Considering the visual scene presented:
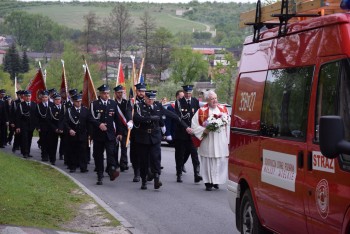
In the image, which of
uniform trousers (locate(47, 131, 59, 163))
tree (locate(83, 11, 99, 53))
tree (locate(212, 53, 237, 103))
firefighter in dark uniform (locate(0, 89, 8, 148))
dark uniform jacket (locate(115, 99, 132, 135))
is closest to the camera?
dark uniform jacket (locate(115, 99, 132, 135))

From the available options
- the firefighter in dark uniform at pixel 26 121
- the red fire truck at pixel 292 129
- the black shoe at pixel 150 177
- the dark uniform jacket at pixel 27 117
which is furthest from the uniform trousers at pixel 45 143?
the red fire truck at pixel 292 129

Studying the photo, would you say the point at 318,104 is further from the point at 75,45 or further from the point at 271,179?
the point at 75,45

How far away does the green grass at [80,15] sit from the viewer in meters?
164

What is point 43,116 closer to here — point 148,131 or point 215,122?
point 148,131

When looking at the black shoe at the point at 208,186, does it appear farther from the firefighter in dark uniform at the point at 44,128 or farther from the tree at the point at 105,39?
the tree at the point at 105,39

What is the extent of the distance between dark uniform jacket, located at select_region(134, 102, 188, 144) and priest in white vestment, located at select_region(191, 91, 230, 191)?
2.50ft

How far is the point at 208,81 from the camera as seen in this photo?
10962 centimetres

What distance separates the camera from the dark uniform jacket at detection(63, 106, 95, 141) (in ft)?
67.3

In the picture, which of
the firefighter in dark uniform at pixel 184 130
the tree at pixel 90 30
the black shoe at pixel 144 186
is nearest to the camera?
the black shoe at pixel 144 186

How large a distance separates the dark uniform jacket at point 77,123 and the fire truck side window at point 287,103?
468 inches

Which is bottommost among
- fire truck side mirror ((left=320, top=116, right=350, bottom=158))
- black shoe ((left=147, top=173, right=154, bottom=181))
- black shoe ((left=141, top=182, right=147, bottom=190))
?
black shoe ((left=141, top=182, right=147, bottom=190))

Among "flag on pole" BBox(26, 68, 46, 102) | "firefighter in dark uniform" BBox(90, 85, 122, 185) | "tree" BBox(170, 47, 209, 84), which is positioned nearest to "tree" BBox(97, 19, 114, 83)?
"tree" BBox(170, 47, 209, 84)

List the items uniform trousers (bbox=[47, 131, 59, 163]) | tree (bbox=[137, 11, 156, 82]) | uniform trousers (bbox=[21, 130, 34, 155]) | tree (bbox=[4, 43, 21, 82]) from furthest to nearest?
1. tree (bbox=[4, 43, 21, 82])
2. tree (bbox=[137, 11, 156, 82])
3. uniform trousers (bbox=[21, 130, 34, 155])
4. uniform trousers (bbox=[47, 131, 59, 163])

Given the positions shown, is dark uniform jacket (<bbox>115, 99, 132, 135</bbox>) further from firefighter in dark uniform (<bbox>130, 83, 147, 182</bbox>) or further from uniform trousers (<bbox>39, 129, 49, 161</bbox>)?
uniform trousers (<bbox>39, 129, 49, 161</bbox>)
